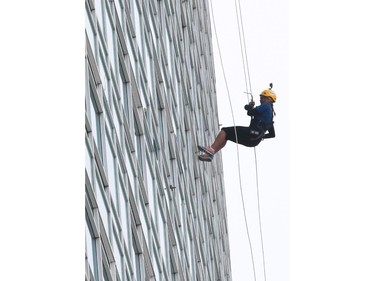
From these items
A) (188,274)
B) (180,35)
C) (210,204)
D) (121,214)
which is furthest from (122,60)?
(210,204)

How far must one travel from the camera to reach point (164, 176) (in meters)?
34.8

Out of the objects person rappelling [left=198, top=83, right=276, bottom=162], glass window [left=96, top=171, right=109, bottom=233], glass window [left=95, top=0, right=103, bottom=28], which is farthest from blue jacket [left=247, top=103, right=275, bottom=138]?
glass window [left=95, top=0, right=103, bottom=28]

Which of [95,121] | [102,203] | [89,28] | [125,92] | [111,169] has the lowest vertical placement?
[102,203]

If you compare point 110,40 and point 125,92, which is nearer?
point 110,40

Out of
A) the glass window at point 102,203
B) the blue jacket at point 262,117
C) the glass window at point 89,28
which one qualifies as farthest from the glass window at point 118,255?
the glass window at point 89,28

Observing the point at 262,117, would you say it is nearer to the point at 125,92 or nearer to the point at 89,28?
the point at 89,28

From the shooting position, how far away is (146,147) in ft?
102

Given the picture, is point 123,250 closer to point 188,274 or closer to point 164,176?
point 164,176

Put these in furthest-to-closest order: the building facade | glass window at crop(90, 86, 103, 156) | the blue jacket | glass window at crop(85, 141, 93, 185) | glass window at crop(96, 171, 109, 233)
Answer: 1. the blue jacket
2. the building facade
3. glass window at crop(90, 86, 103, 156)
4. glass window at crop(96, 171, 109, 233)
5. glass window at crop(85, 141, 93, 185)

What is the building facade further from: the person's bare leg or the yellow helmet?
the yellow helmet

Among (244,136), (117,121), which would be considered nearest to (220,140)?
(244,136)

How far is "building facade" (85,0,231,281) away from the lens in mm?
21891
